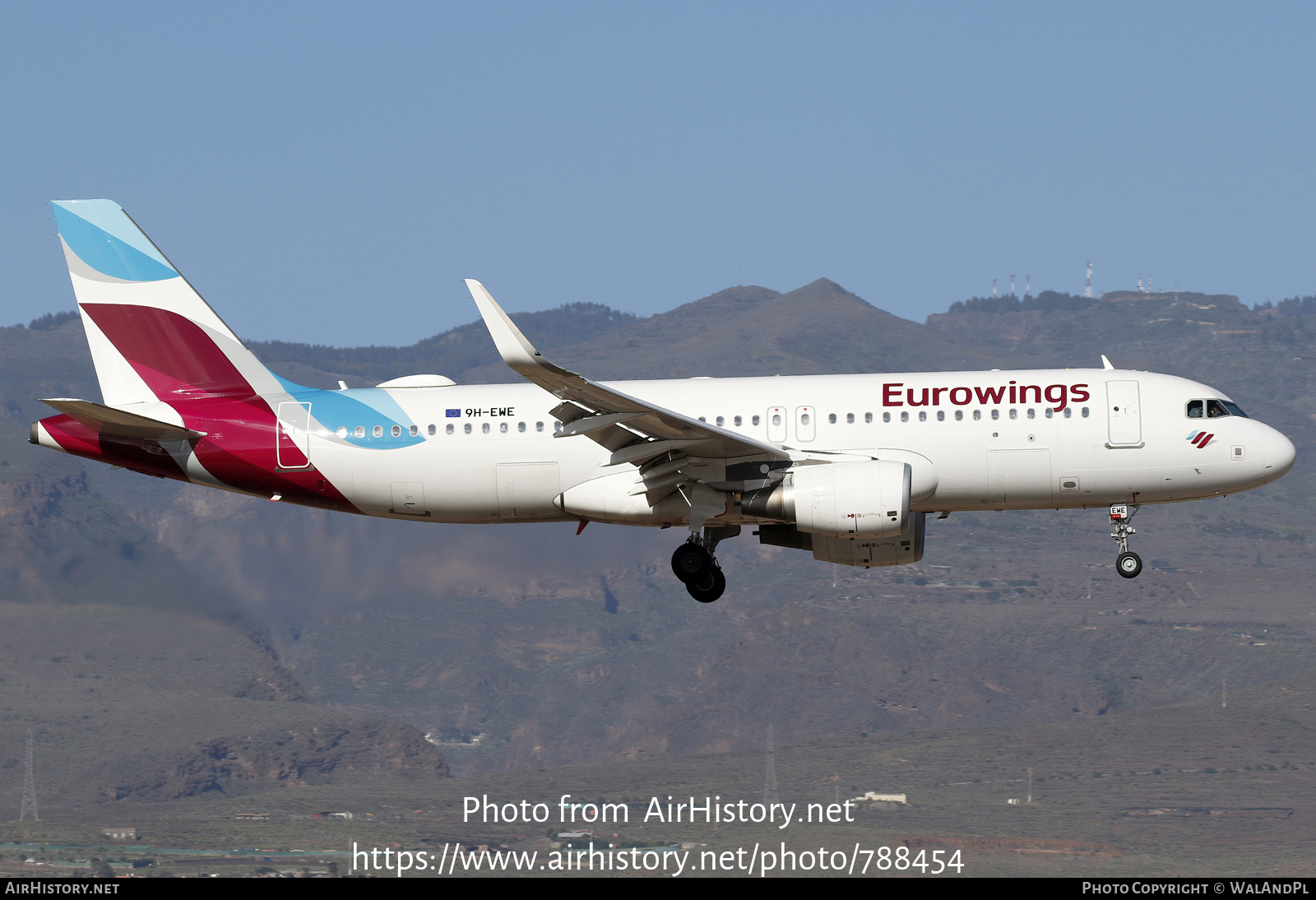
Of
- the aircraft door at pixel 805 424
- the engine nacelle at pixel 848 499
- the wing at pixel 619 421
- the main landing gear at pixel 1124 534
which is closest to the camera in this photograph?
the wing at pixel 619 421

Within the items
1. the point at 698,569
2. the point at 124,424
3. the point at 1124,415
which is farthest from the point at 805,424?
the point at 124,424

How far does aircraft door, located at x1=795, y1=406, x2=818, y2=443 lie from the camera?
4106cm

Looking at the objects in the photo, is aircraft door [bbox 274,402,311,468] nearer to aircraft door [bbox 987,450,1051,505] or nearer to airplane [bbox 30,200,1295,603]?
Result: airplane [bbox 30,200,1295,603]

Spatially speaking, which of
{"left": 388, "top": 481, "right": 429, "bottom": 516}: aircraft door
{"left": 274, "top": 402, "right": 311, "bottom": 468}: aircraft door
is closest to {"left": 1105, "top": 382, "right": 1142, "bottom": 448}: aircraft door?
{"left": 388, "top": 481, "right": 429, "bottom": 516}: aircraft door

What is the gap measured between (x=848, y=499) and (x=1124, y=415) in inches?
297

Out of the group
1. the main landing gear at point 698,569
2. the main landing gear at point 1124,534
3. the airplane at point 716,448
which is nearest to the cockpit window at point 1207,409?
the airplane at point 716,448

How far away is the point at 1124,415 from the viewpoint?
41219 millimetres

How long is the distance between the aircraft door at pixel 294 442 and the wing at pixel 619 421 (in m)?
7.21

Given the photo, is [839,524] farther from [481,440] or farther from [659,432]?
[481,440]

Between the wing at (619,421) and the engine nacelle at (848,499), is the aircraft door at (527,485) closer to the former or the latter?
the wing at (619,421)

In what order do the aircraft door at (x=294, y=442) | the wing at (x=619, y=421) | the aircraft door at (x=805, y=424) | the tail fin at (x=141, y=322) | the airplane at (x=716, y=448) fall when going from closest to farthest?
1. the wing at (x=619, y=421)
2. the airplane at (x=716, y=448)
3. the aircraft door at (x=805, y=424)
4. the aircraft door at (x=294, y=442)
5. the tail fin at (x=141, y=322)

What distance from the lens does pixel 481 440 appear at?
4234cm

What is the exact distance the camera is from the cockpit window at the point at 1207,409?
41531 millimetres
